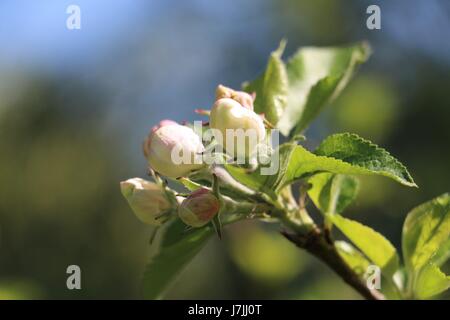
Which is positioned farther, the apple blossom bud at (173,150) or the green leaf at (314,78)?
the green leaf at (314,78)

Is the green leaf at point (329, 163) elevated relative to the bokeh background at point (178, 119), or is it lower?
lower

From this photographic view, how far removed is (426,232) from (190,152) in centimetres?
38

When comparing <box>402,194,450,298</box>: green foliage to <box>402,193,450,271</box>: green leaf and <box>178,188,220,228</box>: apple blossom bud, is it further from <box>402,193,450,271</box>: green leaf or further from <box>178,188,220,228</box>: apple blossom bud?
<box>178,188,220,228</box>: apple blossom bud

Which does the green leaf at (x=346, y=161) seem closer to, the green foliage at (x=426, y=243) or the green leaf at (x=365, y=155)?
the green leaf at (x=365, y=155)

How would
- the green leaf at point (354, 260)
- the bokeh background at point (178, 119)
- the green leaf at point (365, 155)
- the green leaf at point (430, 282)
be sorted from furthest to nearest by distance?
1. the bokeh background at point (178, 119)
2. the green leaf at point (354, 260)
3. the green leaf at point (430, 282)
4. the green leaf at point (365, 155)

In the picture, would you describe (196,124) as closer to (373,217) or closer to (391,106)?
(373,217)

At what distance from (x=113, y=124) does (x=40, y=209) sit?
109 cm

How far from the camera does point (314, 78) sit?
1.21 metres

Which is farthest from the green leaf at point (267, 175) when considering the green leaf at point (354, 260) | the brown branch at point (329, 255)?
the green leaf at point (354, 260)

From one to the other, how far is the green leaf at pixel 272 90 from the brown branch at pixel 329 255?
18 centimetres

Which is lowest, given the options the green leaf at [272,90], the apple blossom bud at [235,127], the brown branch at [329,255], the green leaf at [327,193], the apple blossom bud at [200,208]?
the brown branch at [329,255]

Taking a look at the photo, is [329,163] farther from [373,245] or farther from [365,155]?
[373,245]

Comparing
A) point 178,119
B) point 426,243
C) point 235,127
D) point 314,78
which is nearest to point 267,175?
point 235,127

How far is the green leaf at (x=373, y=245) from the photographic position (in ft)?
3.36
